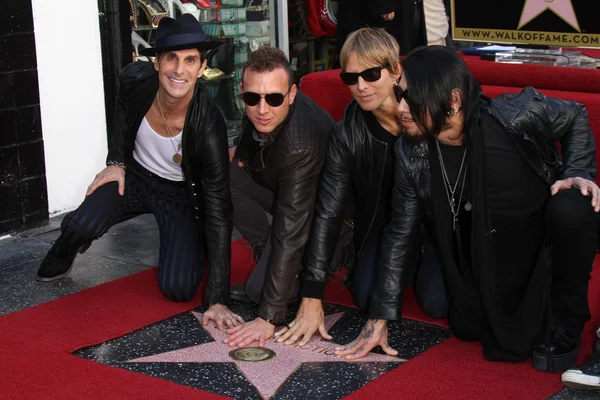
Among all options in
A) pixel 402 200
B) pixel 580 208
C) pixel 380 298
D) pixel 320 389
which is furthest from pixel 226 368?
pixel 580 208

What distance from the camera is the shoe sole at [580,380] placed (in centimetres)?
321

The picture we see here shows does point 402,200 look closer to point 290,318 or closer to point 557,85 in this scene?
point 290,318

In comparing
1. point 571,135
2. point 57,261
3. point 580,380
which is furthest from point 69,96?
point 580,380

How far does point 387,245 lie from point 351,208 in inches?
20.9

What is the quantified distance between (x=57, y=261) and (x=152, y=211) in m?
0.55

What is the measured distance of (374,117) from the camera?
3.89 m

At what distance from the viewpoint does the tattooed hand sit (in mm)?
3539

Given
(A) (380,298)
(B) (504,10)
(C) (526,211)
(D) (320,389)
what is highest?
(B) (504,10)

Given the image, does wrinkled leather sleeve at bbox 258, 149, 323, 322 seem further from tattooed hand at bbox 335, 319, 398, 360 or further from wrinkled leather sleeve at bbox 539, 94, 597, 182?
wrinkled leather sleeve at bbox 539, 94, 597, 182

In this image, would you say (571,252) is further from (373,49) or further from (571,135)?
(373,49)

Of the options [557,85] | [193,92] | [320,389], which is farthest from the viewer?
[557,85]

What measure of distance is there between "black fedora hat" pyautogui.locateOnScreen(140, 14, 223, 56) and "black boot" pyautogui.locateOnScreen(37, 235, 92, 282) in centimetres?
114

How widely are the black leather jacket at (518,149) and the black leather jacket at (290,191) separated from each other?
40 cm

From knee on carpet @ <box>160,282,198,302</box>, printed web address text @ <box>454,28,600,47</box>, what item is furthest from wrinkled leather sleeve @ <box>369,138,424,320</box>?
printed web address text @ <box>454,28,600,47</box>
